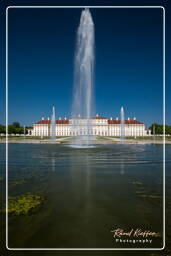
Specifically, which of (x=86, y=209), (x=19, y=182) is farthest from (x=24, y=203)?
(x=19, y=182)

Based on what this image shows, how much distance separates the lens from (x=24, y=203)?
561cm

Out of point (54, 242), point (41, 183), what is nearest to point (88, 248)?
point (54, 242)

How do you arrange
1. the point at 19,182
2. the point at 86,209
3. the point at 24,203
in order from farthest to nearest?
the point at 19,182, the point at 24,203, the point at 86,209

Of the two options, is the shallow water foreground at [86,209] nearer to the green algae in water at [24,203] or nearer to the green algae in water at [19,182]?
the green algae in water at [19,182]

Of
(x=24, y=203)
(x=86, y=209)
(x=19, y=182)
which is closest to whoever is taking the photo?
(x=86, y=209)

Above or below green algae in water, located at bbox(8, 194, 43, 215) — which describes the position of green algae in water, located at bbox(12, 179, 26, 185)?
above

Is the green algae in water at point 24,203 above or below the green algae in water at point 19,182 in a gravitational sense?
below

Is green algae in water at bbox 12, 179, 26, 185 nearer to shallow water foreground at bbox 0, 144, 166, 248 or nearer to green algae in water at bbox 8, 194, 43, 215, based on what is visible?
shallow water foreground at bbox 0, 144, 166, 248

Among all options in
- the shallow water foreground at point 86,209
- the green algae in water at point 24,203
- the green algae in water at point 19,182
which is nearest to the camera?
the shallow water foreground at point 86,209

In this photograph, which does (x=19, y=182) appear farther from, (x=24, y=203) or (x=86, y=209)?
(x=86, y=209)

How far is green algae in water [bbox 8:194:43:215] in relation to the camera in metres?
5.16

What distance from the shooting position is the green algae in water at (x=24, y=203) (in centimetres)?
516

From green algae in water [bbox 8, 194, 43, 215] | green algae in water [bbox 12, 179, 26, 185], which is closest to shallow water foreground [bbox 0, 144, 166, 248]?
green algae in water [bbox 12, 179, 26, 185]

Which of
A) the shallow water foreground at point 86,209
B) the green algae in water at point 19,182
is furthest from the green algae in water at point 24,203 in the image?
the green algae in water at point 19,182
